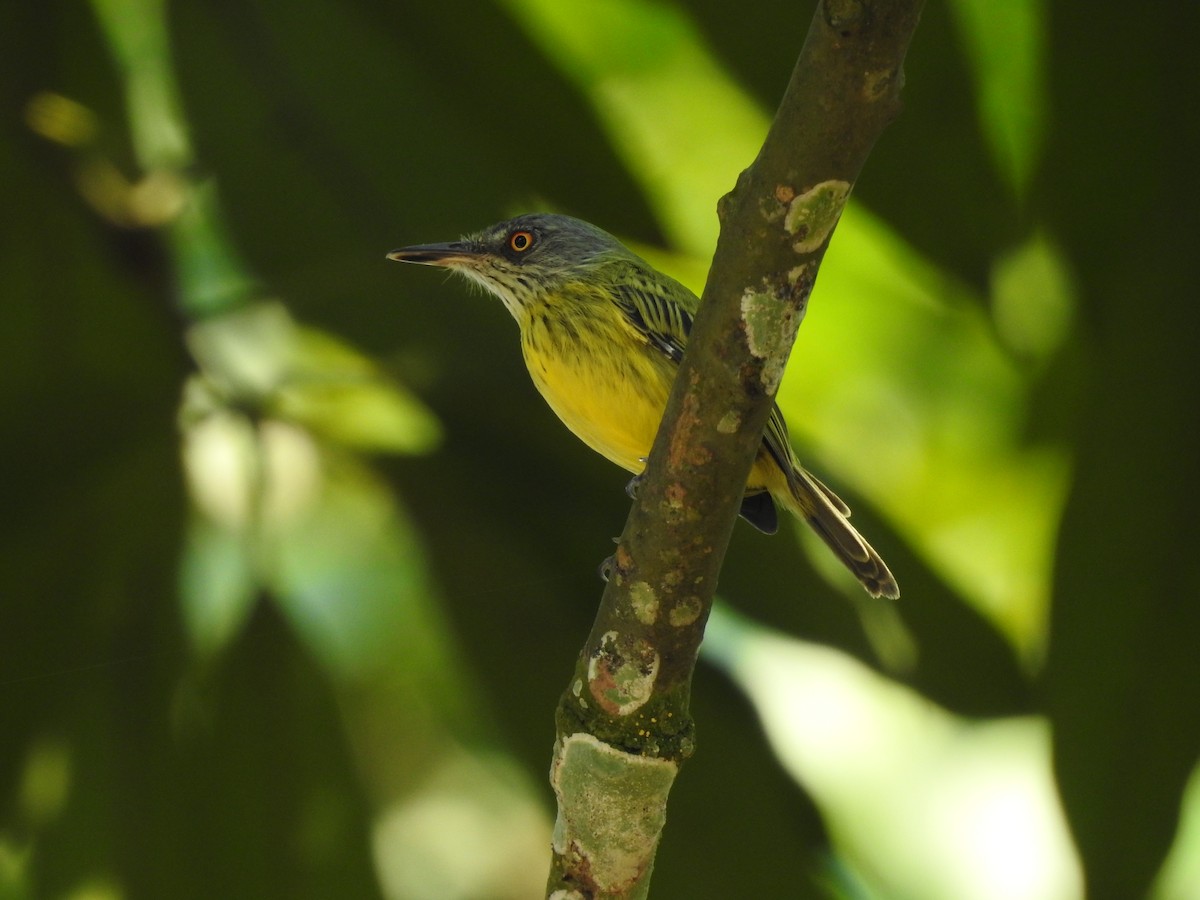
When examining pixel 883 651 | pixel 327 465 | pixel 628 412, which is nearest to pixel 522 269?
pixel 628 412

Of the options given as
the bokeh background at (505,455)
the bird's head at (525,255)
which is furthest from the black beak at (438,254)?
the bokeh background at (505,455)

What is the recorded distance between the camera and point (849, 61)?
59.1 inches

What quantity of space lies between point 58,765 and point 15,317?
145 cm

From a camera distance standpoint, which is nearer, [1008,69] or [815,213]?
[815,213]

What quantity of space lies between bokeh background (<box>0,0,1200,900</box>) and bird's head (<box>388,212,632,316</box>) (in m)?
0.61

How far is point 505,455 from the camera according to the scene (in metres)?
4.21

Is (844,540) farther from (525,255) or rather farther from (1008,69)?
(1008,69)

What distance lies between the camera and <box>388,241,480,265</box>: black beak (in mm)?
3049

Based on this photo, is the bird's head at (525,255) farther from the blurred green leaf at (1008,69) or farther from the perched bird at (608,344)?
the blurred green leaf at (1008,69)

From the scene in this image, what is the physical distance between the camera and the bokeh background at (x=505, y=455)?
145 inches

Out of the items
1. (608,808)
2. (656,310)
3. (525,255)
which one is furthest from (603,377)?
(608,808)

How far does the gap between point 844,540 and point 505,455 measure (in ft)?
5.18

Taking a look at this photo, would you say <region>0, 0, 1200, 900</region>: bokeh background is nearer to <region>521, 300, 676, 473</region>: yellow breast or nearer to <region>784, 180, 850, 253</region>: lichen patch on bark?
<region>521, 300, 676, 473</region>: yellow breast

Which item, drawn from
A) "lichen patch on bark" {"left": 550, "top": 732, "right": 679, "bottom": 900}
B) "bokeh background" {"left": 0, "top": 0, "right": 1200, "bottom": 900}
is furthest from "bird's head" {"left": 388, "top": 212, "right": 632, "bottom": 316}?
"lichen patch on bark" {"left": 550, "top": 732, "right": 679, "bottom": 900}
